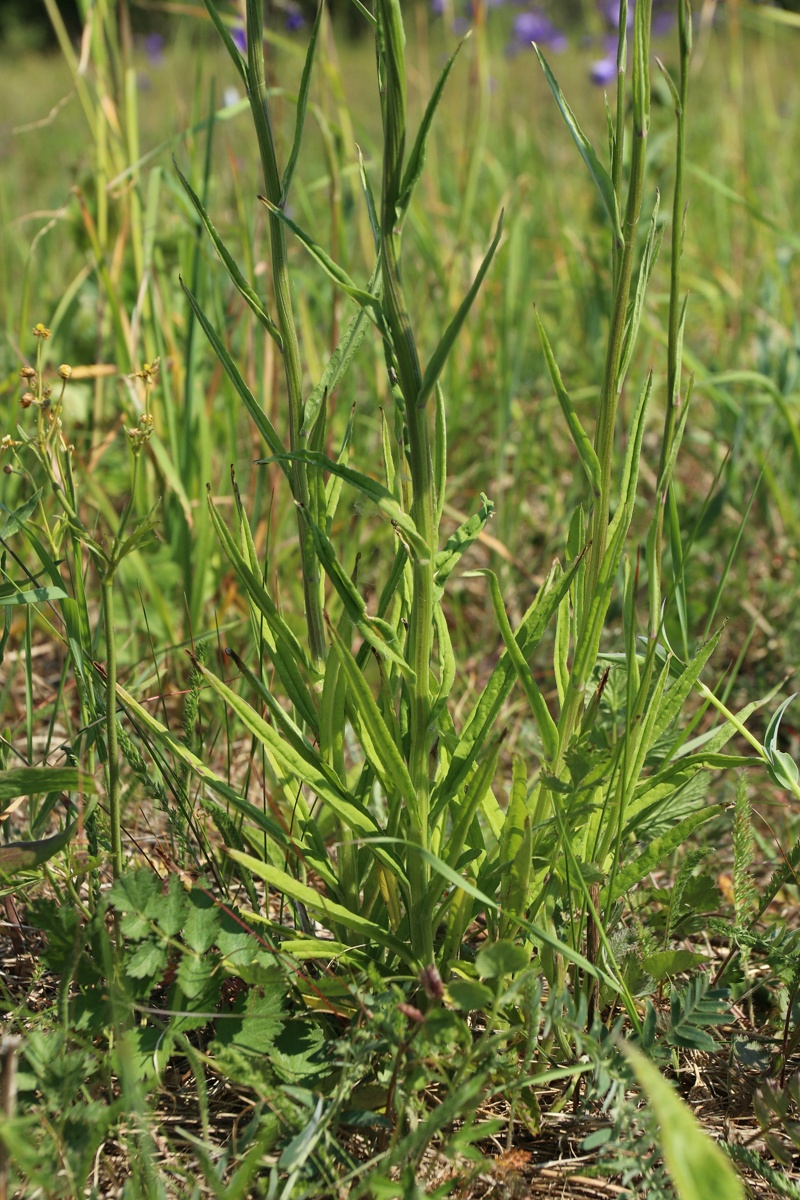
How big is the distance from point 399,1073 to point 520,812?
213mm

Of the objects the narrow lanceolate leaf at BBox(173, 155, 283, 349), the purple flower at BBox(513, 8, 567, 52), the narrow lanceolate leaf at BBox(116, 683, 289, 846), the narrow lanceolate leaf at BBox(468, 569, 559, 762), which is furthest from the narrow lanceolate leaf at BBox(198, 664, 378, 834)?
the purple flower at BBox(513, 8, 567, 52)

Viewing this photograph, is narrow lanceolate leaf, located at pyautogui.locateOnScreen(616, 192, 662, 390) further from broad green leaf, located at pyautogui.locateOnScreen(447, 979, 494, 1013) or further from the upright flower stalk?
broad green leaf, located at pyautogui.locateOnScreen(447, 979, 494, 1013)

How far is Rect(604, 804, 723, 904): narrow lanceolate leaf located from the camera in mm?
777

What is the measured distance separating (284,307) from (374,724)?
314 mm

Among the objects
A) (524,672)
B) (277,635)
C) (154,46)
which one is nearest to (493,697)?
(524,672)

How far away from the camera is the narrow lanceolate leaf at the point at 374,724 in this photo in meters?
0.69

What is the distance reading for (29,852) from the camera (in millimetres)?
750

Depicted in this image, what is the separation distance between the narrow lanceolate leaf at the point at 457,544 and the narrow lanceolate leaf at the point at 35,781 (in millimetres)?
323

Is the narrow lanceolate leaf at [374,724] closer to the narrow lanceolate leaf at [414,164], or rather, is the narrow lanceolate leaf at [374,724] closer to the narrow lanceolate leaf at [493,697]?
the narrow lanceolate leaf at [493,697]

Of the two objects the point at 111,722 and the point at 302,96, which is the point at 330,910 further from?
the point at 302,96

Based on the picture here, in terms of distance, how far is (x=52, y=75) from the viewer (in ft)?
29.7

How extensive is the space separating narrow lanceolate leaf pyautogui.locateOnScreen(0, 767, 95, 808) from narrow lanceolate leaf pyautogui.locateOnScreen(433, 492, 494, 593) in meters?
0.32

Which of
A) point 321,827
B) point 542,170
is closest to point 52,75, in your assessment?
point 542,170

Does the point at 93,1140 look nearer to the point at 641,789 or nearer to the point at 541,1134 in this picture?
the point at 541,1134
